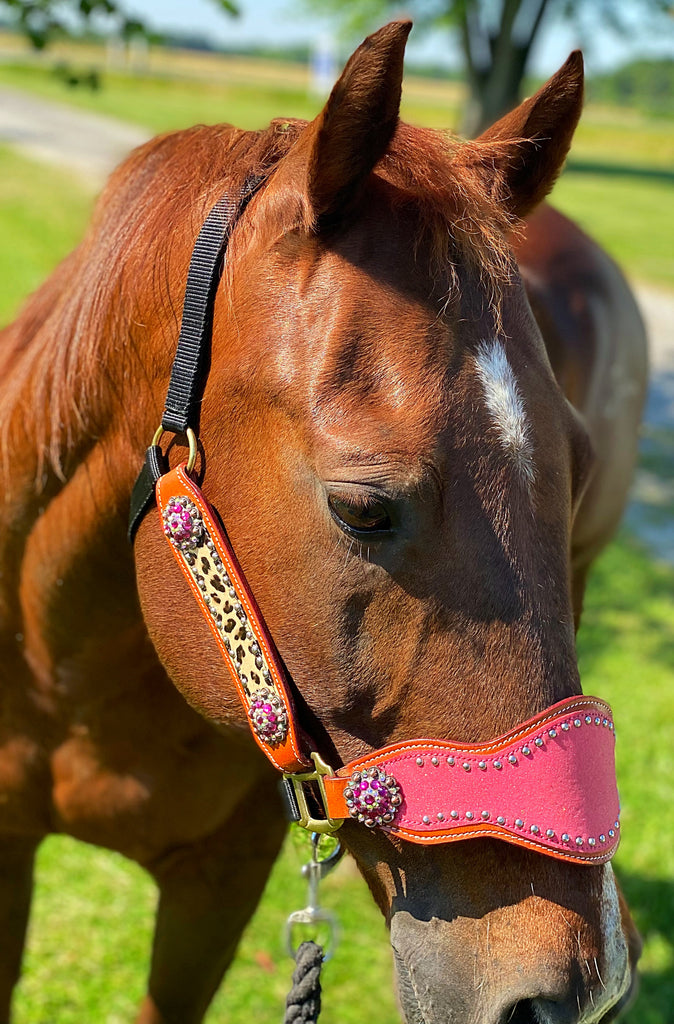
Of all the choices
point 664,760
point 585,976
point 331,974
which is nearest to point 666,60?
point 664,760

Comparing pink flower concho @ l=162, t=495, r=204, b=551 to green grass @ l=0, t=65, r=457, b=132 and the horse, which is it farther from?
green grass @ l=0, t=65, r=457, b=132

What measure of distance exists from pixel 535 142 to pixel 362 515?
32.4 inches

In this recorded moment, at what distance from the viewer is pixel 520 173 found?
1.78 meters

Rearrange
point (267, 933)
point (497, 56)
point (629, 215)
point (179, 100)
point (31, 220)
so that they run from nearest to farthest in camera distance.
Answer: point (267, 933) → point (497, 56) → point (31, 220) → point (629, 215) → point (179, 100)

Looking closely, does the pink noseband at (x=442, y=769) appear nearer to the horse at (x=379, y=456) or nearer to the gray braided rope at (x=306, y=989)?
the horse at (x=379, y=456)

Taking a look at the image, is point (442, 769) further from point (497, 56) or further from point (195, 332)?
point (497, 56)

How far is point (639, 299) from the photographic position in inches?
564

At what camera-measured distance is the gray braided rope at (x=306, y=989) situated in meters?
1.79

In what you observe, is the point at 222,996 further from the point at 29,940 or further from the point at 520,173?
the point at 520,173

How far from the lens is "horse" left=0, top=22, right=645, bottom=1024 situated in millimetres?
1443

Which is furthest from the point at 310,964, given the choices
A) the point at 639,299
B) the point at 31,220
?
the point at 31,220

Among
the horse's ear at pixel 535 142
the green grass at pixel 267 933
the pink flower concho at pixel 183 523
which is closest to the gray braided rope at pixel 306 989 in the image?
the pink flower concho at pixel 183 523

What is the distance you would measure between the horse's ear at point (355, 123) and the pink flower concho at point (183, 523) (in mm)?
521

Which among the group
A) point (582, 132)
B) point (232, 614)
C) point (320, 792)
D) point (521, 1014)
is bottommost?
point (582, 132)
